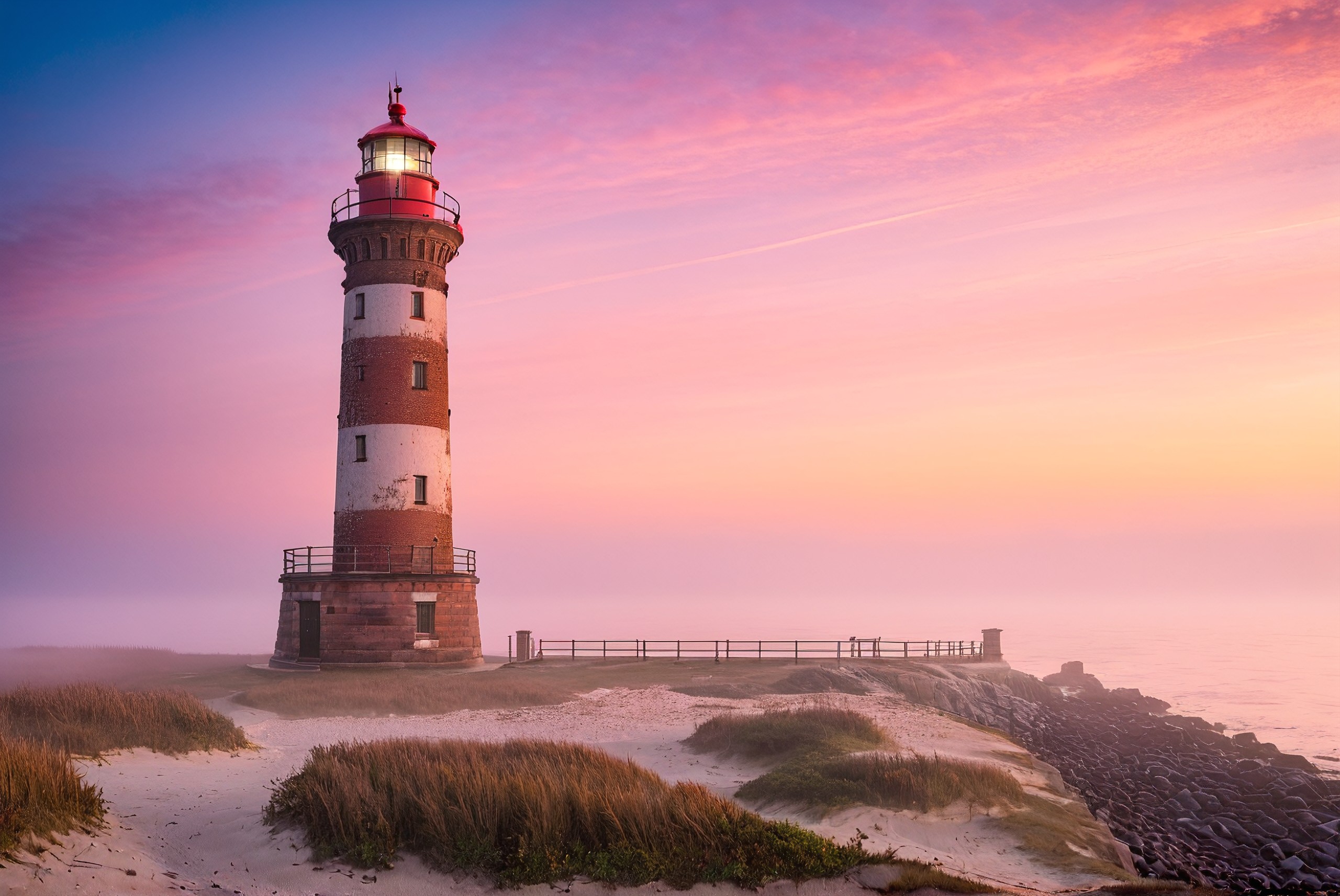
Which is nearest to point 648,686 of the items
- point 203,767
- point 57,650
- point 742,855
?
point 203,767

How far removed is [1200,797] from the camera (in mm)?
22906

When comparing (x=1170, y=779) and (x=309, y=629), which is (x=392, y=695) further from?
(x=1170, y=779)

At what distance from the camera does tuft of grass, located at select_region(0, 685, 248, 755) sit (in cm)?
1756

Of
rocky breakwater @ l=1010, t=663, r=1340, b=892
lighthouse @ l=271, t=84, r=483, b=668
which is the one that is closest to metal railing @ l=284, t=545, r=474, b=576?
lighthouse @ l=271, t=84, r=483, b=668

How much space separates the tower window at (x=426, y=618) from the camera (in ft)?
115

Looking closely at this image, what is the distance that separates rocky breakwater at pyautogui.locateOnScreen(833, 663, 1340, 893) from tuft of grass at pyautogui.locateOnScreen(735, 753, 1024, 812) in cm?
278

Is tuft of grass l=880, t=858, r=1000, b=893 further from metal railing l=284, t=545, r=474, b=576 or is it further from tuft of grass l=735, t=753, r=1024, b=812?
metal railing l=284, t=545, r=474, b=576

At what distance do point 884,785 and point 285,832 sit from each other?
8.57m

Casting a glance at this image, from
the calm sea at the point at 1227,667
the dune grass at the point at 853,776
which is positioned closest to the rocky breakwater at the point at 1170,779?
the dune grass at the point at 853,776

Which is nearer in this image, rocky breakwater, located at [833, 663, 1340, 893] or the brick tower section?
rocky breakwater, located at [833, 663, 1340, 893]

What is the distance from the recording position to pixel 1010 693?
4109cm

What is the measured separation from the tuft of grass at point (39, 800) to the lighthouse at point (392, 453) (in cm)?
2210

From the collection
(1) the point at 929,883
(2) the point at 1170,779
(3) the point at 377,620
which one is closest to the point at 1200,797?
(2) the point at 1170,779

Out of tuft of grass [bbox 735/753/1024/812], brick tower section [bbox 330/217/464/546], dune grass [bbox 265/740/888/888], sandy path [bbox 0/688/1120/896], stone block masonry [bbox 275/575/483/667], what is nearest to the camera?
sandy path [bbox 0/688/1120/896]
